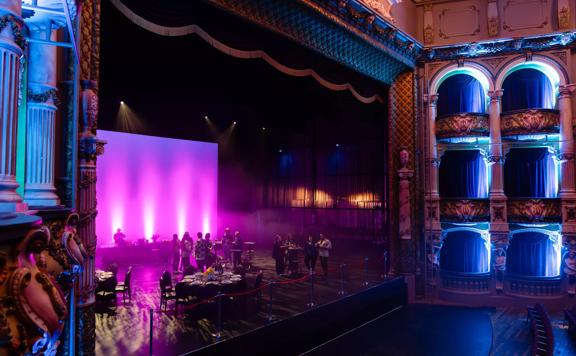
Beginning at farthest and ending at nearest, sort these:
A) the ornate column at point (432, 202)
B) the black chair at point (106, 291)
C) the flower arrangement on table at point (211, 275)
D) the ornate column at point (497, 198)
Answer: the ornate column at point (432, 202) < the ornate column at point (497, 198) < the flower arrangement on table at point (211, 275) < the black chair at point (106, 291)

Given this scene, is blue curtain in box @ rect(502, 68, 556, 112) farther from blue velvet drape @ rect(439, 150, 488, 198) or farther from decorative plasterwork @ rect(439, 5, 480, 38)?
decorative plasterwork @ rect(439, 5, 480, 38)

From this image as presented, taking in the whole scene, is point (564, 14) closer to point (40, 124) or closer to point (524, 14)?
point (524, 14)

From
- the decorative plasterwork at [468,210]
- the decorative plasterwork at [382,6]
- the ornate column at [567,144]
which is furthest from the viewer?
the decorative plasterwork at [468,210]

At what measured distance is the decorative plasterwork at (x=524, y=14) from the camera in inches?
496

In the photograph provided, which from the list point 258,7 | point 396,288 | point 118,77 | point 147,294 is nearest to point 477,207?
point 396,288

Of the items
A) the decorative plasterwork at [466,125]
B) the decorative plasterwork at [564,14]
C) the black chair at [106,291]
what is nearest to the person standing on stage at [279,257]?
the black chair at [106,291]

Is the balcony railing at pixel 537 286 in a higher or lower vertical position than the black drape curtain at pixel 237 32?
lower

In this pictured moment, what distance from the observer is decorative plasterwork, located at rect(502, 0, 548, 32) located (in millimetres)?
12586

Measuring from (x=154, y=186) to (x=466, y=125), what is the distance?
36.9 feet

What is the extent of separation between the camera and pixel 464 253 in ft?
45.1

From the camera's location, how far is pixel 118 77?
10.6 metres

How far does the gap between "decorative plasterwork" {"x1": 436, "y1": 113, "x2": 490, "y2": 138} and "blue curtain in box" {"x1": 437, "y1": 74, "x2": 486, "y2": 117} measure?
619mm

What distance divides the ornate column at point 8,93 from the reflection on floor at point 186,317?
4.62m

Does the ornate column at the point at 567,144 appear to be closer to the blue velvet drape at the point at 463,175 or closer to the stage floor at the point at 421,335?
the blue velvet drape at the point at 463,175
